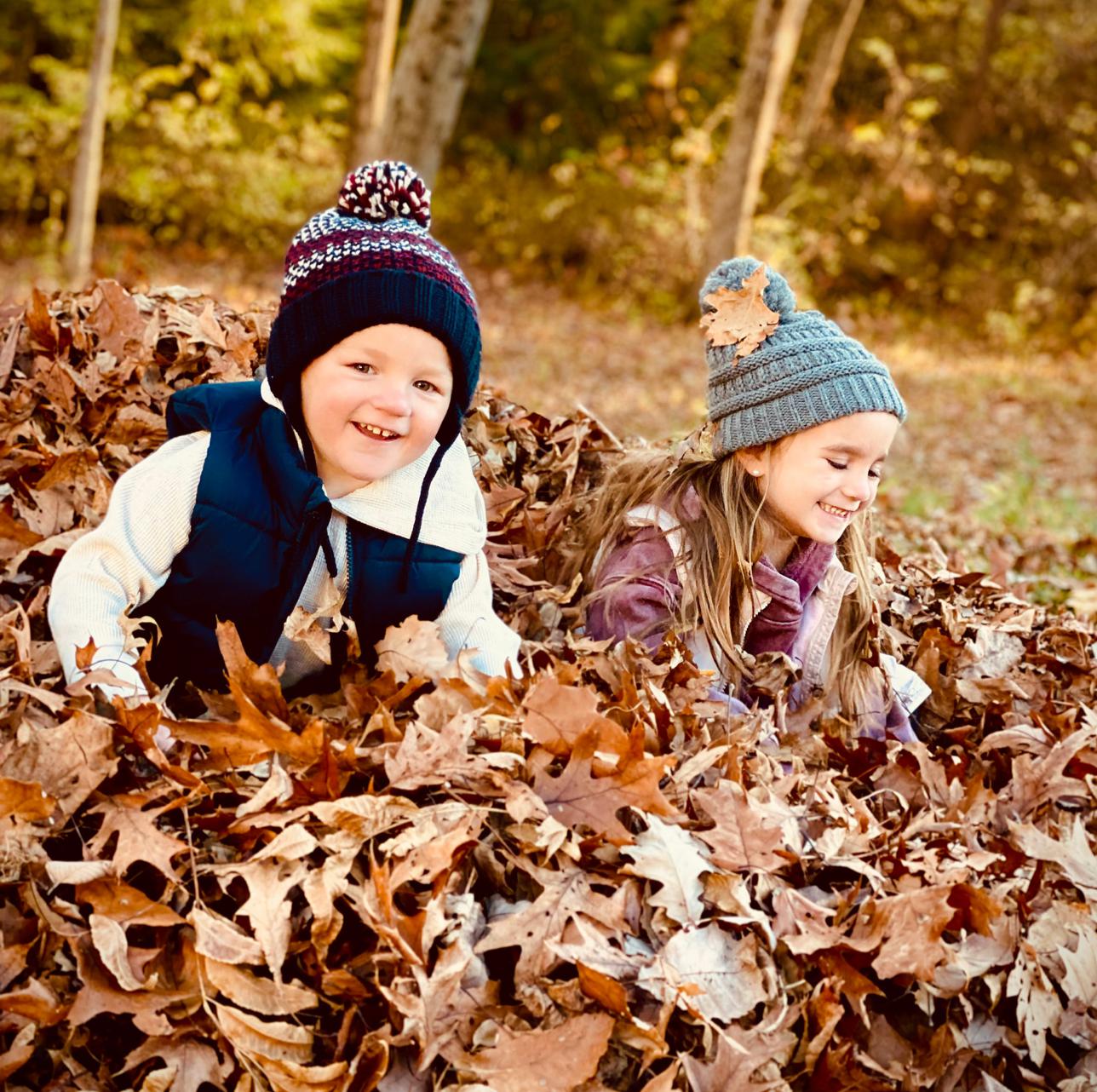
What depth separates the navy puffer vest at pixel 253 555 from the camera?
2693 millimetres

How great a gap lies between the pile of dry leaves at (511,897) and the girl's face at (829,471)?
71cm

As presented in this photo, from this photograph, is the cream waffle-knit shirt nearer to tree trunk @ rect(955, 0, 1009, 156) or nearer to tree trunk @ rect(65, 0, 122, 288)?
tree trunk @ rect(65, 0, 122, 288)

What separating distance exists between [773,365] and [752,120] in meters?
11.1

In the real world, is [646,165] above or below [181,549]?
above

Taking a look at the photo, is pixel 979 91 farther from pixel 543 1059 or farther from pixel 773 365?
pixel 543 1059

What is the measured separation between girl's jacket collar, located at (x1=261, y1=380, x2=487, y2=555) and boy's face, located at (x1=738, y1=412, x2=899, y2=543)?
89 centimetres

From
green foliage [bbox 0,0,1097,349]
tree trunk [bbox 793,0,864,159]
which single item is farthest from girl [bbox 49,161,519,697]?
tree trunk [bbox 793,0,864,159]

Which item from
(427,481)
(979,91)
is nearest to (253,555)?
(427,481)

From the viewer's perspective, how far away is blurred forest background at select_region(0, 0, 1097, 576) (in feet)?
45.2

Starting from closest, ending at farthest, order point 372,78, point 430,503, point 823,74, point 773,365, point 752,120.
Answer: point 430,503, point 773,365, point 372,78, point 752,120, point 823,74

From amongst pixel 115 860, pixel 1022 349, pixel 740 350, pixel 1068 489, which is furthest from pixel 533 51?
pixel 115 860

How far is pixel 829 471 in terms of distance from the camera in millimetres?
3188

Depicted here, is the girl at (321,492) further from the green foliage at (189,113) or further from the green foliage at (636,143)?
the green foliage at (189,113)

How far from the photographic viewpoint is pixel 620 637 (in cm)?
319
